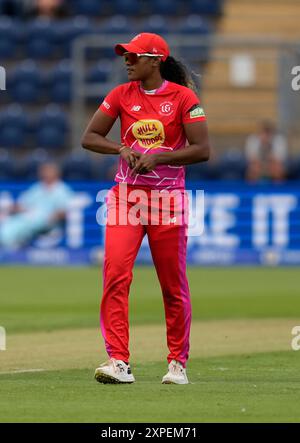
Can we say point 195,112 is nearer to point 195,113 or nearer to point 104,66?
point 195,113

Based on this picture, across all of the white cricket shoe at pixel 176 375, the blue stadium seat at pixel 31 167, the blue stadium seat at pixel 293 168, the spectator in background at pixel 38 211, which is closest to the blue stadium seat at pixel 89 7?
the blue stadium seat at pixel 31 167

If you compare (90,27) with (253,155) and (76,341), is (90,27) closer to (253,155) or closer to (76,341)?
(253,155)

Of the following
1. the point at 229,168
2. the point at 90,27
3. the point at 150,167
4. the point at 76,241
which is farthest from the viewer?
the point at 90,27

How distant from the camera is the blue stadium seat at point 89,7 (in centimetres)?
2794

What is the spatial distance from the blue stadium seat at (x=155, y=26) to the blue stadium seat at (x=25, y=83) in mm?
2465

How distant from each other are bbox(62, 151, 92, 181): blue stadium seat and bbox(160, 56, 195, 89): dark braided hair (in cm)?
1518

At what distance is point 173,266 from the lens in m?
8.62

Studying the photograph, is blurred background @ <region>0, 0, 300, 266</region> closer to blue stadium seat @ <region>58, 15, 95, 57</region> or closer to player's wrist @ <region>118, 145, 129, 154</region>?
blue stadium seat @ <region>58, 15, 95, 57</region>

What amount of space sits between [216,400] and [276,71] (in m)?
17.7

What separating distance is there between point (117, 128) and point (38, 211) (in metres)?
2.15

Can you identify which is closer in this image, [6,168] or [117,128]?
[117,128]

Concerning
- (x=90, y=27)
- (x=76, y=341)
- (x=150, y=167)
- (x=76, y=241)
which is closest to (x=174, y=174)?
(x=150, y=167)

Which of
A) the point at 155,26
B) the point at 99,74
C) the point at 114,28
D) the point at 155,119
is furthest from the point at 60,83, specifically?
Result: the point at 155,119

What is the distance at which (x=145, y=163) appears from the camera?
838 cm
